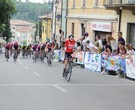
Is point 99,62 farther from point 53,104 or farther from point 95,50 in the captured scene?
point 53,104

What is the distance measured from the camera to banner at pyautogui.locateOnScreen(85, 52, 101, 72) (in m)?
22.9

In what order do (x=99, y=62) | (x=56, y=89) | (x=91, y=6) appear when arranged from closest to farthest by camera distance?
(x=56, y=89) < (x=99, y=62) < (x=91, y=6)

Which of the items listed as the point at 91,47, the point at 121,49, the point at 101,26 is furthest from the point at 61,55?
the point at 121,49

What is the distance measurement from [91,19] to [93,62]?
15.7 m

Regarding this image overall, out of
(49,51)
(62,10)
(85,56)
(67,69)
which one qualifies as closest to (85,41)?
(85,56)

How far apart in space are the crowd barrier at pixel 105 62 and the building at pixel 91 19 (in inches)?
306

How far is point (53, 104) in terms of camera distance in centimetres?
1119

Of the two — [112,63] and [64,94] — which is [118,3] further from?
[64,94]

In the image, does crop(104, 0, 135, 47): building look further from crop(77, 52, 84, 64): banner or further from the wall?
crop(77, 52, 84, 64): banner

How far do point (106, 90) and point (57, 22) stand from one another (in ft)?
147

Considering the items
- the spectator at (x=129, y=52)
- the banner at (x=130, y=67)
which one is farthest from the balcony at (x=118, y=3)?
the banner at (x=130, y=67)

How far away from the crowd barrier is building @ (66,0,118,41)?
25.5ft

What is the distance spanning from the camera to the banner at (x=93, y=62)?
22875 millimetres

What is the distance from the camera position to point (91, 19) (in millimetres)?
39031
